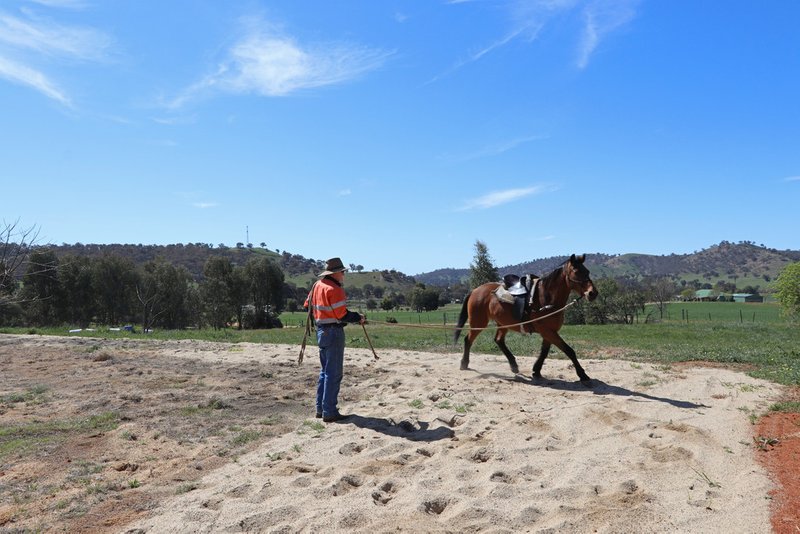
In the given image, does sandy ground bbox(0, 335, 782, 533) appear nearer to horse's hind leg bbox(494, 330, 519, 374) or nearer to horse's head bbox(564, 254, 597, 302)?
horse's hind leg bbox(494, 330, 519, 374)

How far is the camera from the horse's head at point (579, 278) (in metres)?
8.87

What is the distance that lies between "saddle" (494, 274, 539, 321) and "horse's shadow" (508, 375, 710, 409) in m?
1.19

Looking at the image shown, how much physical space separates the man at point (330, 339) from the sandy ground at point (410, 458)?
0.33 meters

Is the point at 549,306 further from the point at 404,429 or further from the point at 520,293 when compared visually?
the point at 404,429

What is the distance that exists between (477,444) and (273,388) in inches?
203

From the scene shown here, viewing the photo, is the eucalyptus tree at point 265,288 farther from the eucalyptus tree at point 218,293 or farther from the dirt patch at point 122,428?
the dirt patch at point 122,428

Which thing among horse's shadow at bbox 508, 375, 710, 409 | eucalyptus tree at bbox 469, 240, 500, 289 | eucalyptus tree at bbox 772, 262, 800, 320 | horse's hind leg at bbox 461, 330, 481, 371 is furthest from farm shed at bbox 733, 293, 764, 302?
horse's shadow at bbox 508, 375, 710, 409

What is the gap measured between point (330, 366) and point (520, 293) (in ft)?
14.3

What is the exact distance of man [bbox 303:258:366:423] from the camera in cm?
712

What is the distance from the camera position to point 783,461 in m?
4.99

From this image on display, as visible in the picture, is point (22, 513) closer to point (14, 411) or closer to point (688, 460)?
point (14, 411)

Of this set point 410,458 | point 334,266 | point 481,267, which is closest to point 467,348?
point 334,266

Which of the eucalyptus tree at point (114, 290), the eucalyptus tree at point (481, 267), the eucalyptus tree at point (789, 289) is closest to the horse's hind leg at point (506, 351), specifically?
the eucalyptus tree at point (789, 289)

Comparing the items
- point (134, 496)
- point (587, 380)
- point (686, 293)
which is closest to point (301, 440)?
point (134, 496)
